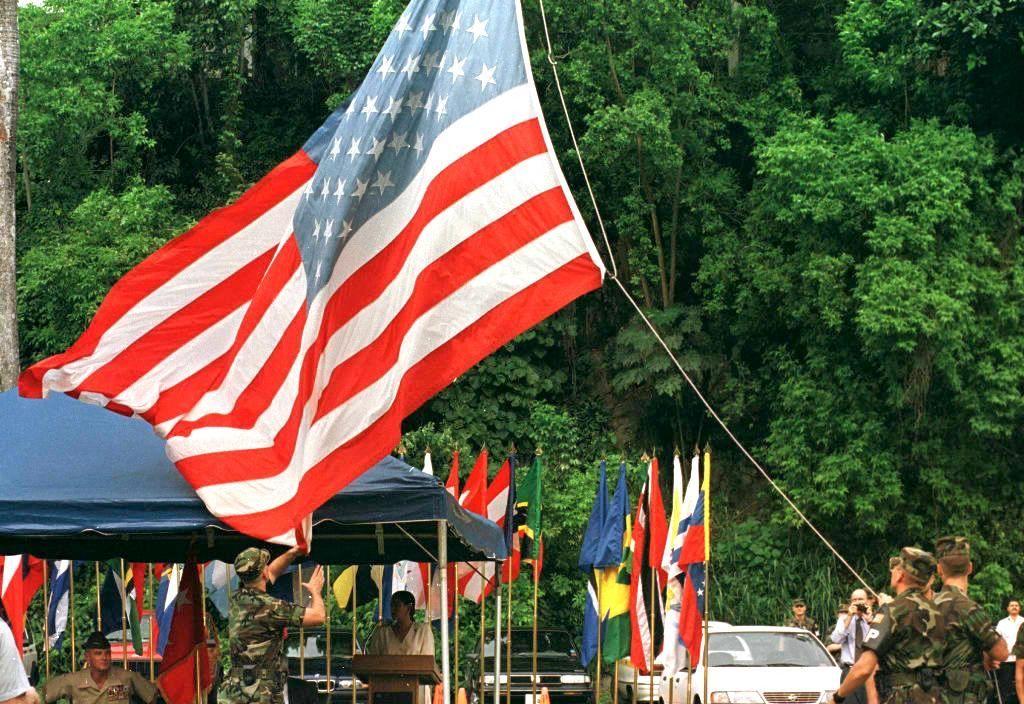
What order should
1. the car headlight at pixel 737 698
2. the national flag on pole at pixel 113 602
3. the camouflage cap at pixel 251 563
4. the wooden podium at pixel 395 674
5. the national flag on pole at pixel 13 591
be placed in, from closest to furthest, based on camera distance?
the camouflage cap at pixel 251 563
the wooden podium at pixel 395 674
the national flag on pole at pixel 13 591
the car headlight at pixel 737 698
the national flag on pole at pixel 113 602

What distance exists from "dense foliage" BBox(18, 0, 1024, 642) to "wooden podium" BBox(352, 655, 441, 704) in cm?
1806

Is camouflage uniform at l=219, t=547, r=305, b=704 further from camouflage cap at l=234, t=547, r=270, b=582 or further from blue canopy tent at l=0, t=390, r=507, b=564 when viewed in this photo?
blue canopy tent at l=0, t=390, r=507, b=564

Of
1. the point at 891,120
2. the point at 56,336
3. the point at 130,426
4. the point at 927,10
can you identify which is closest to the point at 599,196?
the point at 891,120

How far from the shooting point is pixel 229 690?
1038 cm

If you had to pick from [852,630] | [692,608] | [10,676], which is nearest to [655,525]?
[692,608]

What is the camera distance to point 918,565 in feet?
30.7

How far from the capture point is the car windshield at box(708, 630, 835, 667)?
20750mm

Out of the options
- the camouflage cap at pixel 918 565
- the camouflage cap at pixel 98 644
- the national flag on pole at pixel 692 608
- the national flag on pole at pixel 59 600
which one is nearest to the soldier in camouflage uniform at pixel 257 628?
the camouflage cap at pixel 98 644

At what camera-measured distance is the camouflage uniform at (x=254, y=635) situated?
10.3 m

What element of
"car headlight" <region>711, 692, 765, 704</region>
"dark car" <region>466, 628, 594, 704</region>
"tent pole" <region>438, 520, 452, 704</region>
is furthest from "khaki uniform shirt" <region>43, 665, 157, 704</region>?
"dark car" <region>466, 628, 594, 704</region>

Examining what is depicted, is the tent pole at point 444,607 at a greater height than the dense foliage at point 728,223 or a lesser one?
lesser

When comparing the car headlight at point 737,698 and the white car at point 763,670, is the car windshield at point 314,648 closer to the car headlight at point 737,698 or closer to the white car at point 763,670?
the white car at point 763,670

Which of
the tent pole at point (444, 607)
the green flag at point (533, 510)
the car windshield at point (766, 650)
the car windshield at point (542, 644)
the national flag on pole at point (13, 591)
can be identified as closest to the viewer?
the tent pole at point (444, 607)

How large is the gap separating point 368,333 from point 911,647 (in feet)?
12.2
